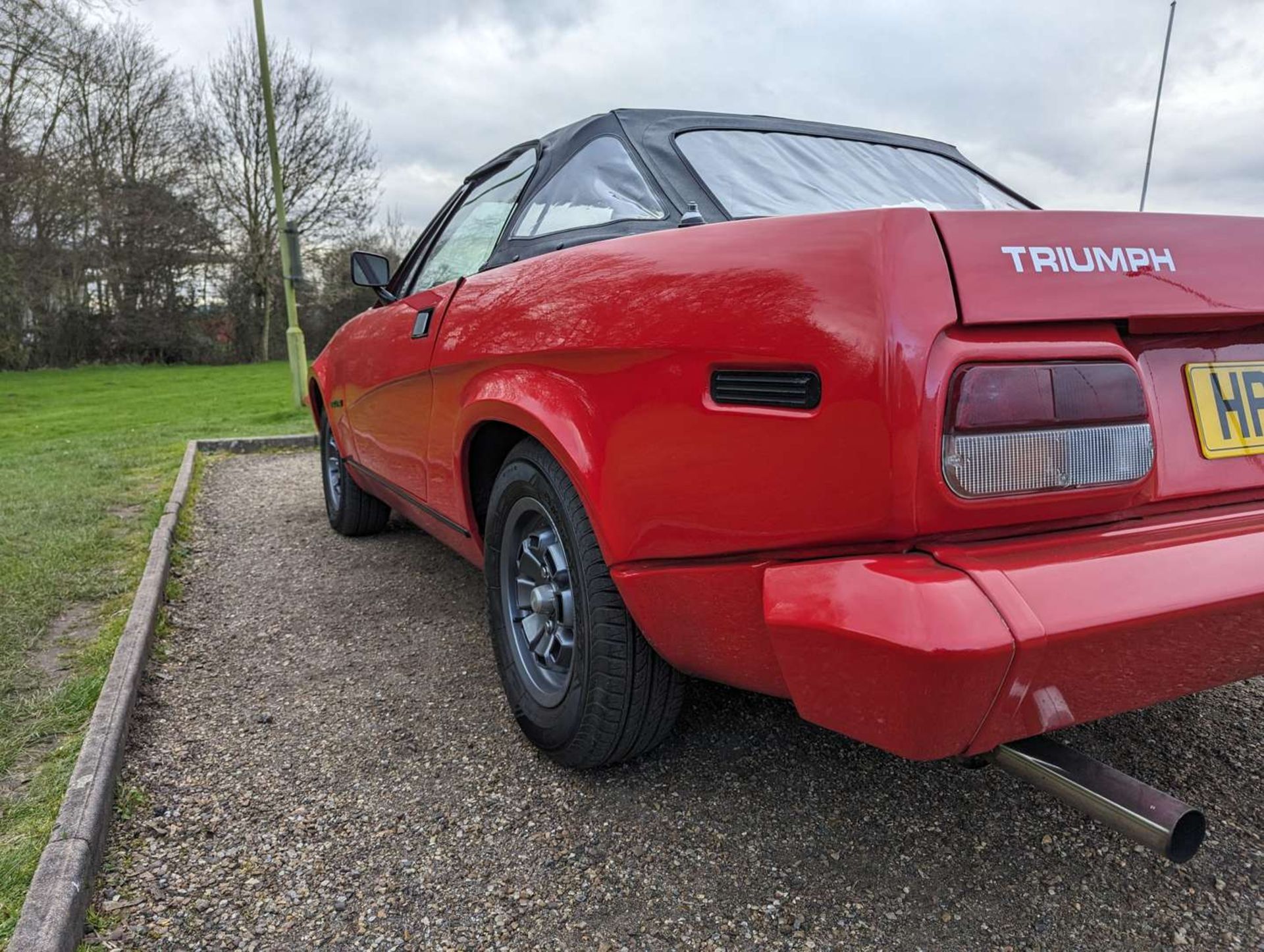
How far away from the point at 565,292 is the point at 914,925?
146cm

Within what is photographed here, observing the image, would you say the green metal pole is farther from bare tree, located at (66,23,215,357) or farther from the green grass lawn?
bare tree, located at (66,23,215,357)

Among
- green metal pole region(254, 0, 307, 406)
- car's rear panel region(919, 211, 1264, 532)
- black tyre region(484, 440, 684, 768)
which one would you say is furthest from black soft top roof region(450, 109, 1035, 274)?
green metal pole region(254, 0, 307, 406)

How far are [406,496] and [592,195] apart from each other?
147cm

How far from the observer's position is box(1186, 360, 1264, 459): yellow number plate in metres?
1.49

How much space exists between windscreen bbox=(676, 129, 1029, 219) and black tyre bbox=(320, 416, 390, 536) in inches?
109

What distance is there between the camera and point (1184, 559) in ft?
4.38

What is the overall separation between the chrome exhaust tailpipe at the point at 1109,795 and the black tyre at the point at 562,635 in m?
0.77

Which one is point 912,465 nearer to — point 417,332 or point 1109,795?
point 1109,795

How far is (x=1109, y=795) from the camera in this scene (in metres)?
1.25

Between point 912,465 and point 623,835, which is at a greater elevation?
point 912,465

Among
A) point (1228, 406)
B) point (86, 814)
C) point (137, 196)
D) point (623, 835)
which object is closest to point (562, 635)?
point (623, 835)

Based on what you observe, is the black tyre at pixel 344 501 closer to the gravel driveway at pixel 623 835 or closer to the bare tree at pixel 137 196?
the gravel driveway at pixel 623 835

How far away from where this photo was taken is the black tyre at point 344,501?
4473 millimetres

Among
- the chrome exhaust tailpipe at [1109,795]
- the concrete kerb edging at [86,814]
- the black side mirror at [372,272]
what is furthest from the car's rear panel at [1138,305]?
the black side mirror at [372,272]
